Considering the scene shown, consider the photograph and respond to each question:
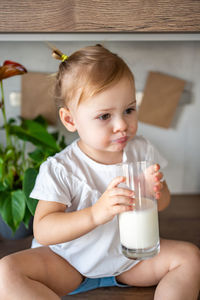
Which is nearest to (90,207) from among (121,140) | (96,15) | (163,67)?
(121,140)

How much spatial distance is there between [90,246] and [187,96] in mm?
738

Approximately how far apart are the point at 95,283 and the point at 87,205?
214mm

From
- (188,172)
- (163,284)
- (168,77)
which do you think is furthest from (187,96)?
(163,284)

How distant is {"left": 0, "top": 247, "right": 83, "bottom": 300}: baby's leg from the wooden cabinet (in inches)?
21.1

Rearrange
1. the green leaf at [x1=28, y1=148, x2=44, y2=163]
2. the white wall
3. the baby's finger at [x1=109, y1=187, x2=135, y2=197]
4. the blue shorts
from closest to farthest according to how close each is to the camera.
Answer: the baby's finger at [x1=109, y1=187, x2=135, y2=197] < the blue shorts < the green leaf at [x1=28, y1=148, x2=44, y2=163] < the white wall

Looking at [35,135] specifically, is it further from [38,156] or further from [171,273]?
[171,273]

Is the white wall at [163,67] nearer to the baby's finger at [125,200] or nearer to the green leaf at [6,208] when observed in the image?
the green leaf at [6,208]

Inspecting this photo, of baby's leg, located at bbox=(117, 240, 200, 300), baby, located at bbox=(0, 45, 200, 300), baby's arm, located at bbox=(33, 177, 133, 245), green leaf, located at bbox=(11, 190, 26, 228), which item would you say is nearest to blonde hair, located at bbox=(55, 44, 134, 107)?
baby, located at bbox=(0, 45, 200, 300)

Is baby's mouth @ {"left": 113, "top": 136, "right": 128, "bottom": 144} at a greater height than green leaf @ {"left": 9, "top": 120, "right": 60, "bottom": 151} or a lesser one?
greater

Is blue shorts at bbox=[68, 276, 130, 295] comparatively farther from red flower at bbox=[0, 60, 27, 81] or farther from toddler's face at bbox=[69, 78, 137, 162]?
red flower at bbox=[0, 60, 27, 81]

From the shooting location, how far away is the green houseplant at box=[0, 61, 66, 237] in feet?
3.28

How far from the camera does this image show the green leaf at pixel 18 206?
1.00m

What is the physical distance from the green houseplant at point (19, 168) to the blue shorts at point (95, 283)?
23 cm

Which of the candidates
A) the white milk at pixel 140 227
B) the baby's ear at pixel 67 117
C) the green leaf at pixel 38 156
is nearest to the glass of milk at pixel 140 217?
the white milk at pixel 140 227
